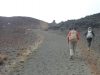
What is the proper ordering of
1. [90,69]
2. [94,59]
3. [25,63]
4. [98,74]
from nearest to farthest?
[98,74], [90,69], [25,63], [94,59]

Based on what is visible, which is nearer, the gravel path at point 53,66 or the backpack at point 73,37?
the gravel path at point 53,66

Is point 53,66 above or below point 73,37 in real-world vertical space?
below

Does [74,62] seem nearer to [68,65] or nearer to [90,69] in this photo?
[68,65]

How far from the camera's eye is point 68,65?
13.8m

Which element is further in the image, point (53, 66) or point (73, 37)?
point (73, 37)

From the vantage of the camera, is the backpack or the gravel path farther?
the backpack

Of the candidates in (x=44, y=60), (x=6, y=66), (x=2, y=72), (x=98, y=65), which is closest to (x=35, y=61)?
(x=44, y=60)

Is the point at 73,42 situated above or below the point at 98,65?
above

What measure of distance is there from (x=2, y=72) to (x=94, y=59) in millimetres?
5954

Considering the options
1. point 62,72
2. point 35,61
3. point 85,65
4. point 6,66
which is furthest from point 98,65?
point 6,66

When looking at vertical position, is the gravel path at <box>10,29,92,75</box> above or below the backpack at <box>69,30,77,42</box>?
below

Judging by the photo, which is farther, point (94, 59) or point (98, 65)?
point (94, 59)

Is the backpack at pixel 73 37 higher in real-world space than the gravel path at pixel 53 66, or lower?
higher

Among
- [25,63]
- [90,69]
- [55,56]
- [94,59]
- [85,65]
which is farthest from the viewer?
[55,56]
